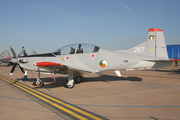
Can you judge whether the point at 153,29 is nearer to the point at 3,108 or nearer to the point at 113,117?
the point at 113,117

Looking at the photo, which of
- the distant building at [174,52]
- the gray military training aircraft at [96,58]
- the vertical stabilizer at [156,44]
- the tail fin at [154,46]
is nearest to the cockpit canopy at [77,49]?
the gray military training aircraft at [96,58]

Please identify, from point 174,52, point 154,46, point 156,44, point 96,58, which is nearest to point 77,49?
point 96,58

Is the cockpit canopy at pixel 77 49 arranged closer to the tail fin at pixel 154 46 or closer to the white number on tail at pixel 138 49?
the white number on tail at pixel 138 49

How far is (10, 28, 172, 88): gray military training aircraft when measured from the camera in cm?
959

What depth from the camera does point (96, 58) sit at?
974cm

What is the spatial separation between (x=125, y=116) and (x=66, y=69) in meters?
5.40

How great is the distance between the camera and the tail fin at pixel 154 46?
32.9 ft

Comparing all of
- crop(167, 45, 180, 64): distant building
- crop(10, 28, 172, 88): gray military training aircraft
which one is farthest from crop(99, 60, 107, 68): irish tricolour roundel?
crop(167, 45, 180, 64): distant building

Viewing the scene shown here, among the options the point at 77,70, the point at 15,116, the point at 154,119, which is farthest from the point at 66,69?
the point at 154,119

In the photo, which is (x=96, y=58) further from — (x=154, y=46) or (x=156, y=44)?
(x=156, y=44)

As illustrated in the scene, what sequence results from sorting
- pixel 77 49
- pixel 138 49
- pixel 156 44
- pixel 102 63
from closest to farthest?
1. pixel 77 49
2. pixel 102 63
3. pixel 156 44
4. pixel 138 49

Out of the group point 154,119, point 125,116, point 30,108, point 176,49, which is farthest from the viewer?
point 176,49

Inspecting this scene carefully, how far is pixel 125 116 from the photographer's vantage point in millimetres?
4434

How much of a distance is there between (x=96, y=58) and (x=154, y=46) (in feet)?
13.3
